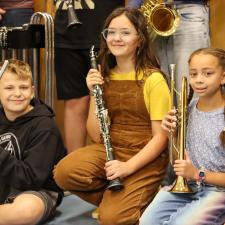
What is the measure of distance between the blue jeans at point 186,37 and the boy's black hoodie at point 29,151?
2.11 ft

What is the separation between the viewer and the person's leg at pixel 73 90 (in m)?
2.81

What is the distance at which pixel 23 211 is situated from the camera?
7.35 feet

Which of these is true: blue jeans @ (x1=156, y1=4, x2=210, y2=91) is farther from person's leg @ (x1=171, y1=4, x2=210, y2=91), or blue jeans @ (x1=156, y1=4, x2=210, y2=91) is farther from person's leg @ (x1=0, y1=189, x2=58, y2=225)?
person's leg @ (x1=0, y1=189, x2=58, y2=225)

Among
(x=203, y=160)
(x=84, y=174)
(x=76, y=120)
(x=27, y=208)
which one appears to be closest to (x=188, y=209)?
(x=203, y=160)

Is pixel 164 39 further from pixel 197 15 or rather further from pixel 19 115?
pixel 19 115

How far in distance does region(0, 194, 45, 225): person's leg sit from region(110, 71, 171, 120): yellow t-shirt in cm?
61

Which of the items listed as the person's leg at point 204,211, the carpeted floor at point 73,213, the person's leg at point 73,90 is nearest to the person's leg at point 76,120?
the person's leg at point 73,90

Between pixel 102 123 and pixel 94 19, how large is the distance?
68cm

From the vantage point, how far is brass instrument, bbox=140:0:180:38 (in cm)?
253

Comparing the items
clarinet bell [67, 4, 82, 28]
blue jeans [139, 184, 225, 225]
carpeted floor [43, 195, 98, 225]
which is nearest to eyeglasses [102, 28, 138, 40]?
clarinet bell [67, 4, 82, 28]

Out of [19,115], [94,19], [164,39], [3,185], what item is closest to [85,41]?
[94,19]

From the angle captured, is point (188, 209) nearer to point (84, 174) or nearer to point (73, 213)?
point (84, 174)

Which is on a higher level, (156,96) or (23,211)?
(156,96)

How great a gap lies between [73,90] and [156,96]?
692 mm
